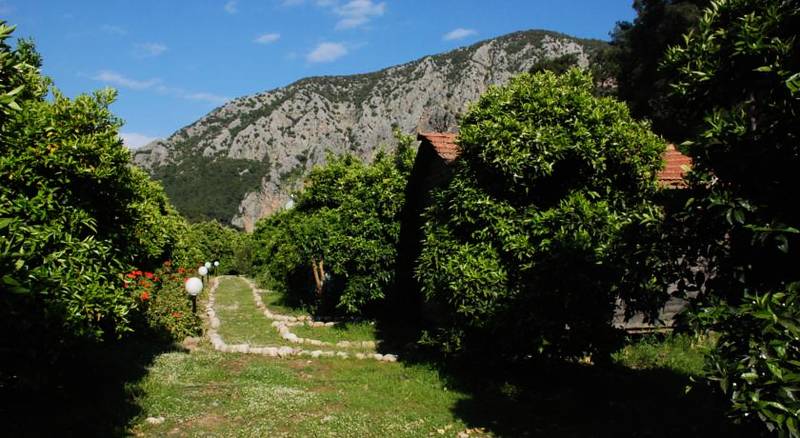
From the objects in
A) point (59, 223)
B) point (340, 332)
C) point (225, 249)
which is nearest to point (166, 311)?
point (340, 332)

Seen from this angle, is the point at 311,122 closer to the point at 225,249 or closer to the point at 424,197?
the point at 225,249

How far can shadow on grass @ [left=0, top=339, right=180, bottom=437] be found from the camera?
6.21 metres

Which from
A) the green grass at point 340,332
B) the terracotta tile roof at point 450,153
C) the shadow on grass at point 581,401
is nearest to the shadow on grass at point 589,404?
the shadow on grass at point 581,401

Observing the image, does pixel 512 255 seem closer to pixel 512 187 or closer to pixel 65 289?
pixel 512 187

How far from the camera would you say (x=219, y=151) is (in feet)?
309

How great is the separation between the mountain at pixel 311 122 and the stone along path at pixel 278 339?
50270 millimetres

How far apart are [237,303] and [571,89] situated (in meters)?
18.9

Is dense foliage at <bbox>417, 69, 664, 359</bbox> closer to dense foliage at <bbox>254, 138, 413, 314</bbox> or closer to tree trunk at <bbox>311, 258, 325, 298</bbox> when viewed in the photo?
dense foliage at <bbox>254, 138, 413, 314</bbox>

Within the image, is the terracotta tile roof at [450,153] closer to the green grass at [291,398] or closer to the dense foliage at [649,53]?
the green grass at [291,398]

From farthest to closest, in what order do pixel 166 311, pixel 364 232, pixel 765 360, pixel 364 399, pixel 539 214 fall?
pixel 364 232 < pixel 166 311 < pixel 364 399 < pixel 539 214 < pixel 765 360

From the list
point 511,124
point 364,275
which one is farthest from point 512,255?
point 364,275

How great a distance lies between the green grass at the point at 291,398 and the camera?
23.5 ft

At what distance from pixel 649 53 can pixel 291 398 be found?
32572 mm

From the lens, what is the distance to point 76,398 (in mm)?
7488
